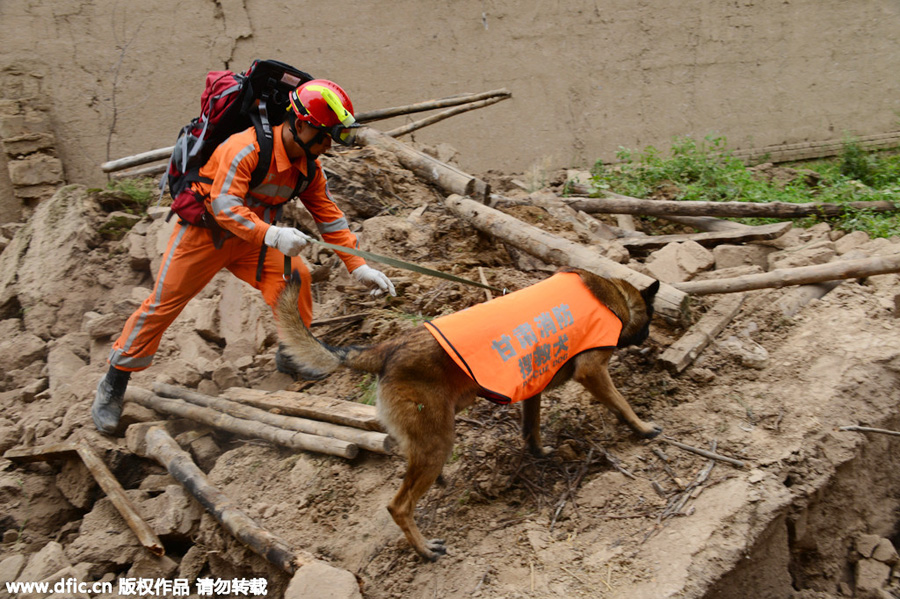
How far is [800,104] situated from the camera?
8703mm

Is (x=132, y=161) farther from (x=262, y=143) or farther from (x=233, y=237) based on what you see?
(x=262, y=143)

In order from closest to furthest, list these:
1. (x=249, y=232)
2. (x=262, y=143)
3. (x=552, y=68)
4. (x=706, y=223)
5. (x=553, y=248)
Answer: (x=249, y=232) → (x=262, y=143) → (x=553, y=248) → (x=706, y=223) → (x=552, y=68)

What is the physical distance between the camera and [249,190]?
13.9 feet

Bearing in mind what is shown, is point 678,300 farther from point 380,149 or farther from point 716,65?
point 716,65

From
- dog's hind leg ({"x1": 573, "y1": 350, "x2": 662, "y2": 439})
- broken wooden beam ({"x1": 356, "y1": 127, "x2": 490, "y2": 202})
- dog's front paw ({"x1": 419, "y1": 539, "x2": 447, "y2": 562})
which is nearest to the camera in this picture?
dog's front paw ({"x1": 419, "y1": 539, "x2": 447, "y2": 562})

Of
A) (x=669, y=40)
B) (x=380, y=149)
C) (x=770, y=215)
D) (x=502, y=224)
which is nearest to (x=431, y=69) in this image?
(x=380, y=149)

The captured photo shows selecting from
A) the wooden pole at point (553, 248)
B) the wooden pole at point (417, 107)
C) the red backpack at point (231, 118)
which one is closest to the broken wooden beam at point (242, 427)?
the red backpack at point (231, 118)

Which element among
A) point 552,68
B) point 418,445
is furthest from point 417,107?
point 418,445

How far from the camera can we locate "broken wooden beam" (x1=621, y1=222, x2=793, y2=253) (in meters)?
5.68

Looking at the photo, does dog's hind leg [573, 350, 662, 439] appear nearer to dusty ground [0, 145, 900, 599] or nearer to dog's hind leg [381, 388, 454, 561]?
dusty ground [0, 145, 900, 599]

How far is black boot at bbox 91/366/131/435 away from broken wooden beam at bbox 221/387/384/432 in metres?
0.76

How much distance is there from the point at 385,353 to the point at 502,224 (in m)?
2.28

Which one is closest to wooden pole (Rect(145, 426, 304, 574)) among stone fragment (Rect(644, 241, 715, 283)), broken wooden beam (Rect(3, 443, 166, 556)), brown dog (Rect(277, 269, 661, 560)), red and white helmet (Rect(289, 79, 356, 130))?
broken wooden beam (Rect(3, 443, 166, 556))

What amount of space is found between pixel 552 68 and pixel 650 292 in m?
5.59
